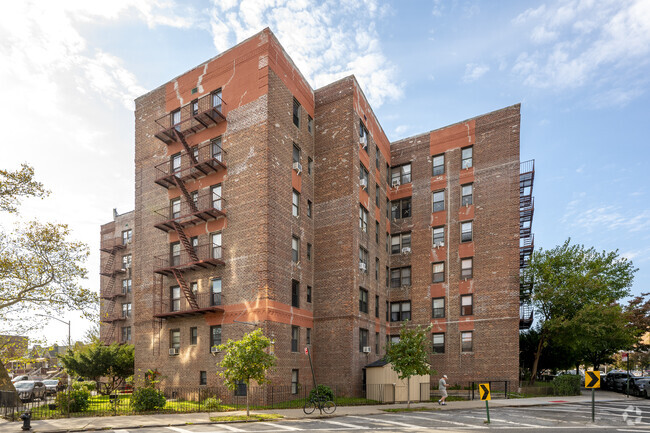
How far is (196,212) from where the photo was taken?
30.5 m

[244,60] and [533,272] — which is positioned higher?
[244,60]

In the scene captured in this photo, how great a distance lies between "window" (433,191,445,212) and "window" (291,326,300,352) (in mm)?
17071

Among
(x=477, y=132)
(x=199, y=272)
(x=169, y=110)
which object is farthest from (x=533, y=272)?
(x=169, y=110)

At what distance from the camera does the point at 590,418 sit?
70.1 feet

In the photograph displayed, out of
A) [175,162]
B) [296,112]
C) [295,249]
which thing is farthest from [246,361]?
[296,112]

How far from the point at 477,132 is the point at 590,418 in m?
24.5

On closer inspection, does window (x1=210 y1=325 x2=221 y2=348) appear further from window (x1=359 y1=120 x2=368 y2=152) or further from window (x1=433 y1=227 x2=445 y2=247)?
window (x1=433 y1=227 x2=445 y2=247)

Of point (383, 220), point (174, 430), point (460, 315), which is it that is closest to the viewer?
point (174, 430)

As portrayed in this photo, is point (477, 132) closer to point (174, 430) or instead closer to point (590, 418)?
point (590, 418)

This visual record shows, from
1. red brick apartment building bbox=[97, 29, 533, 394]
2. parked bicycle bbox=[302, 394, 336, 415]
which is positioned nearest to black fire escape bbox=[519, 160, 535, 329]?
red brick apartment building bbox=[97, 29, 533, 394]

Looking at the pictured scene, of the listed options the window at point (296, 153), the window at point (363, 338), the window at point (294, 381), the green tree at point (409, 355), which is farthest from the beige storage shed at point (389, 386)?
the window at point (296, 153)

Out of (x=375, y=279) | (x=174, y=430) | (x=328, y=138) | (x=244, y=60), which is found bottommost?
(x=174, y=430)

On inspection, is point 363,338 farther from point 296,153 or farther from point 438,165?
point 438,165

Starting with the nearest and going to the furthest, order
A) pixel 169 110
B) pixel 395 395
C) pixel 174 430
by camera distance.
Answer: pixel 174 430 < pixel 395 395 < pixel 169 110
